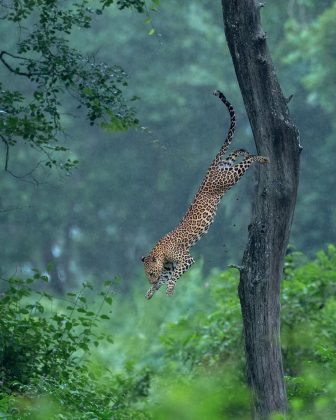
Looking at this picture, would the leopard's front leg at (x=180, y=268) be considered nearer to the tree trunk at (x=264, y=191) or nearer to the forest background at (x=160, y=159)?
the tree trunk at (x=264, y=191)

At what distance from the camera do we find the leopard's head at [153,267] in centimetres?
1056

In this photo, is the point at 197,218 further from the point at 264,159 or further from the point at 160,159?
the point at 160,159

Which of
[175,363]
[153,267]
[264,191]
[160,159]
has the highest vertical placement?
[160,159]

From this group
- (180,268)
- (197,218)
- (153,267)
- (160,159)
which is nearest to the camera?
(197,218)

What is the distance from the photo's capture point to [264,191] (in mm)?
9258

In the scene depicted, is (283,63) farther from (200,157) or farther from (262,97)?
(262,97)

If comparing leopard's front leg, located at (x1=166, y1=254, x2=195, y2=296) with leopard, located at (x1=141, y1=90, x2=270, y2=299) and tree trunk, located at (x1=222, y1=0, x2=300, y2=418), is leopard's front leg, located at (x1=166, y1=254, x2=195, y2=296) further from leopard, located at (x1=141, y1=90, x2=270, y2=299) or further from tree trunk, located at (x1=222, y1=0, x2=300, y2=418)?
tree trunk, located at (x1=222, y1=0, x2=300, y2=418)

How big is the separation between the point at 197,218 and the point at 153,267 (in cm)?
76

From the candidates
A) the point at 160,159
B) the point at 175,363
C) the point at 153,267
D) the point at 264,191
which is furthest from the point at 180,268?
the point at 160,159

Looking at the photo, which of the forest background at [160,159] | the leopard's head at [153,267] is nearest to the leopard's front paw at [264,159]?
the leopard's head at [153,267]

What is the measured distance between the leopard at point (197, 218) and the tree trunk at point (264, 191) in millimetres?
402

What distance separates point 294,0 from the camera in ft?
111

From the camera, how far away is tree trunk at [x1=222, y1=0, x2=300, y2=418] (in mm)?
9242

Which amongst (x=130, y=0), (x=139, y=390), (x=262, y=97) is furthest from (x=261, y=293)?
(x=139, y=390)
